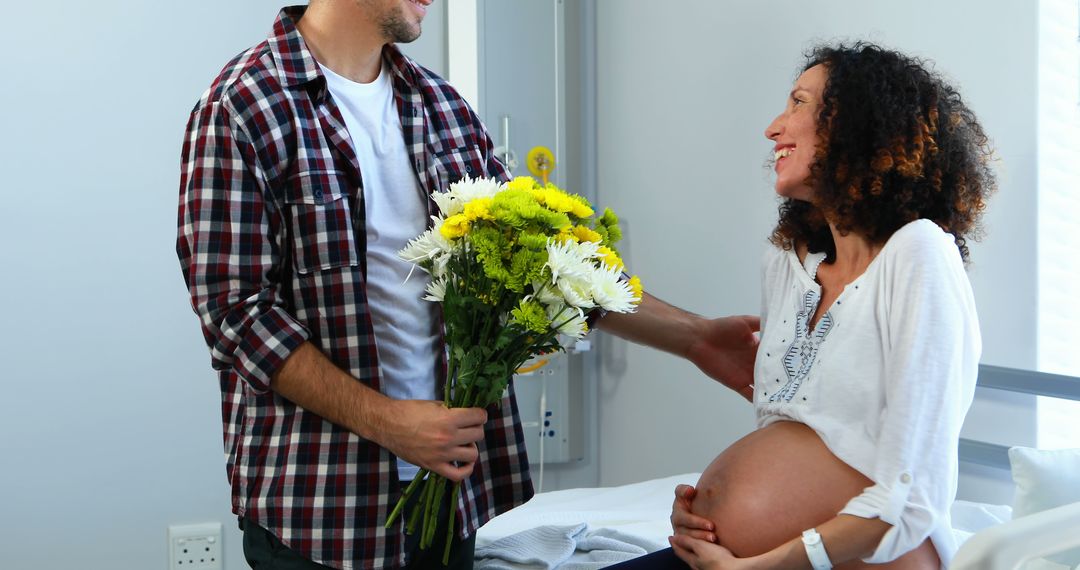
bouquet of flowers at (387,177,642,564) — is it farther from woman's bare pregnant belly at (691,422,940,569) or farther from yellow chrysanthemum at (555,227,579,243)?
woman's bare pregnant belly at (691,422,940,569)

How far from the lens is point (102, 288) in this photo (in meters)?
2.81

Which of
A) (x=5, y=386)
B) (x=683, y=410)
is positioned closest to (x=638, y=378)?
(x=683, y=410)

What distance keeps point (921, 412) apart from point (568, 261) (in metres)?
0.47

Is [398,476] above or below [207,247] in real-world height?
below

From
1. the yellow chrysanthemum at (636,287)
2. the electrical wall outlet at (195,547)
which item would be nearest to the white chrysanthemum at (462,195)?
the yellow chrysanthemum at (636,287)

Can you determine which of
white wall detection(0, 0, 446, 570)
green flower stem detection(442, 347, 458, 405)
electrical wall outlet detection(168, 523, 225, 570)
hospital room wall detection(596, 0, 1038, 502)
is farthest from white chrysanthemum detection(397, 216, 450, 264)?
electrical wall outlet detection(168, 523, 225, 570)

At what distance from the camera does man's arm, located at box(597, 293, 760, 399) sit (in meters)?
1.78

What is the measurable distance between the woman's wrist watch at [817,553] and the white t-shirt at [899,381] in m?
0.05

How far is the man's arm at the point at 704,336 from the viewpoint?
178cm

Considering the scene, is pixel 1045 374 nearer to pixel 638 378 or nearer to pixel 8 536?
Result: pixel 638 378

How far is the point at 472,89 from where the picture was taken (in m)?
2.98

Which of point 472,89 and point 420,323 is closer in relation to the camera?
point 420,323

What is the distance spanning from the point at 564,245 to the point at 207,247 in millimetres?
497

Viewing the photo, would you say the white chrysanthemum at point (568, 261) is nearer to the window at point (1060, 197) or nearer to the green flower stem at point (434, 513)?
the green flower stem at point (434, 513)
